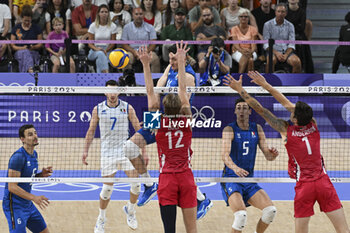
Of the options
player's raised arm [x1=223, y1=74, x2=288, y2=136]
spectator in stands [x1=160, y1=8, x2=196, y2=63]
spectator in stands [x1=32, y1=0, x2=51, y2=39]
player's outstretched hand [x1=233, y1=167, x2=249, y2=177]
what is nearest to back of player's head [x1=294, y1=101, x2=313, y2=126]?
player's raised arm [x1=223, y1=74, x2=288, y2=136]

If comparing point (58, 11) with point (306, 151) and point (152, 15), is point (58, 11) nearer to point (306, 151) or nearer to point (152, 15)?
point (152, 15)

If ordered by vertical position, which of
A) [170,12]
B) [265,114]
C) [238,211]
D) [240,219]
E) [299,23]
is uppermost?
[170,12]

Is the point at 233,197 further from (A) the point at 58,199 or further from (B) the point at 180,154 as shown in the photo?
(A) the point at 58,199

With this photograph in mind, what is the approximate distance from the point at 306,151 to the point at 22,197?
379 cm

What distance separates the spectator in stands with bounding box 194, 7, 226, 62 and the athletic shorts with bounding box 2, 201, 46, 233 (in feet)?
30.7

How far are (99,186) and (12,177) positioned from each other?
4.81 meters

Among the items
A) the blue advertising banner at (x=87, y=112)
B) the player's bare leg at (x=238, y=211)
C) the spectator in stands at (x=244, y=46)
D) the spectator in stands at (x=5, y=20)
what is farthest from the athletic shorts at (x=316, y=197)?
the spectator in stands at (x=5, y=20)

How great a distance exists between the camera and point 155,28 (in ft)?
59.9

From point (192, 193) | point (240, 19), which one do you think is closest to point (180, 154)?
point (192, 193)

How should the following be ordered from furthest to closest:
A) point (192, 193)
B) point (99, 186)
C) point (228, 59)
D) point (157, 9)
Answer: point (157, 9), point (228, 59), point (99, 186), point (192, 193)

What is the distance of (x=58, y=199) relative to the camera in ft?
39.3

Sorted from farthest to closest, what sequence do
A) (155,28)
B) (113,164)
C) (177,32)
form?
(155,28), (177,32), (113,164)

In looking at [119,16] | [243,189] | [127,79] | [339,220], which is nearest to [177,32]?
[119,16]

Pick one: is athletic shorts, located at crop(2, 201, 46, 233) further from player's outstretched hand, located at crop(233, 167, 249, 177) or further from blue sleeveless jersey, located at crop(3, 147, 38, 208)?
player's outstretched hand, located at crop(233, 167, 249, 177)
